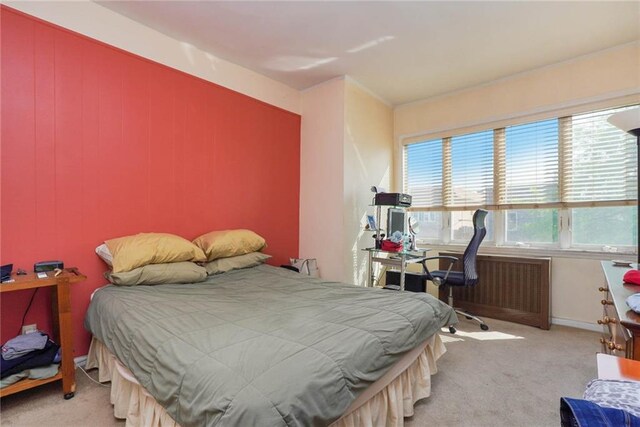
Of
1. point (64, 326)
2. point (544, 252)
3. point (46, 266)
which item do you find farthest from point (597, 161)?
point (46, 266)

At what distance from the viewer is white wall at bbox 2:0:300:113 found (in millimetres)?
2240

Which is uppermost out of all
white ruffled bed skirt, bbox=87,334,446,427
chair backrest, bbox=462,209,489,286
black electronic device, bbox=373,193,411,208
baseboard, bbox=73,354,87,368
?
black electronic device, bbox=373,193,411,208

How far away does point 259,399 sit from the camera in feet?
3.10

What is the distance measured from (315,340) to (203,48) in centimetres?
304

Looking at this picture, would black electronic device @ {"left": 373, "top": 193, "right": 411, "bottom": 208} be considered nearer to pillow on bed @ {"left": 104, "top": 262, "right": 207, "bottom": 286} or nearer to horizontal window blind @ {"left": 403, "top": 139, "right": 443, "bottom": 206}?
horizontal window blind @ {"left": 403, "top": 139, "right": 443, "bottom": 206}

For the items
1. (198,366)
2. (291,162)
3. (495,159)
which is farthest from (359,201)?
(198,366)

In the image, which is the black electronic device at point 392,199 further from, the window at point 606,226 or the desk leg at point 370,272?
the window at point 606,226

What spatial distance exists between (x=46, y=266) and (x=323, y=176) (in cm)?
272

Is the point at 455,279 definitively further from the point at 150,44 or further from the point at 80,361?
the point at 150,44

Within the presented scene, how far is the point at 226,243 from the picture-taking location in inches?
112

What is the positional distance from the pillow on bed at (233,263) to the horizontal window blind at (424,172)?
2581mm

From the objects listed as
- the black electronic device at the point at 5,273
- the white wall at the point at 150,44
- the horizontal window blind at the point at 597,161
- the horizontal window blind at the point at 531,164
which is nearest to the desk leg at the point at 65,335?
the black electronic device at the point at 5,273

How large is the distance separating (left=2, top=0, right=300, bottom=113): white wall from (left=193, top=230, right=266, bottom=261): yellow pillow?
63.8 inches

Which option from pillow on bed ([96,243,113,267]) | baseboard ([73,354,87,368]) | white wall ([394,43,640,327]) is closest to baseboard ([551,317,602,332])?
white wall ([394,43,640,327])
